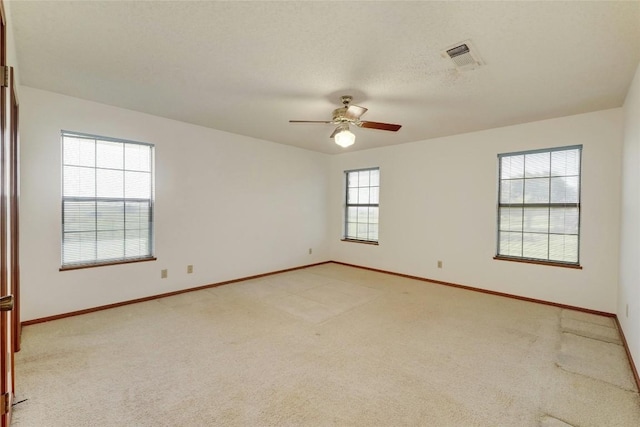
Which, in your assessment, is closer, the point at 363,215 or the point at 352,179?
the point at 363,215

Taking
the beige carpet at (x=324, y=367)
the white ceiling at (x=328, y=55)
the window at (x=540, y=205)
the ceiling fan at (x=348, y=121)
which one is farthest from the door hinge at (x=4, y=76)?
the window at (x=540, y=205)

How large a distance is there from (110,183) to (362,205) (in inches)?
168

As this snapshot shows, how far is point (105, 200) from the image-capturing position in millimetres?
3598

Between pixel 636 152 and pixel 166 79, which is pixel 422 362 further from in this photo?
pixel 166 79

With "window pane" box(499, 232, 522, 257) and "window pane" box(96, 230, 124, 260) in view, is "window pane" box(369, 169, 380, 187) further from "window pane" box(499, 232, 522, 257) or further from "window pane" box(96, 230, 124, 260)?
"window pane" box(96, 230, 124, 260)

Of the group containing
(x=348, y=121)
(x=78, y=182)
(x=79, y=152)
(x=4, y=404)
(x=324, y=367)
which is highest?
(x=348, y=121)

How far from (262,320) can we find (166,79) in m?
2.62

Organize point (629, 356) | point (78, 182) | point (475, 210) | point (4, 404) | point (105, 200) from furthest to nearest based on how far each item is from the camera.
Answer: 1. point (475, 210)
2. point (105, 200)
3. point (78, 182)
4. point (629, 356)
5. point (4, 404)

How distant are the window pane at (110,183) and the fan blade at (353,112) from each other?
9.58ft

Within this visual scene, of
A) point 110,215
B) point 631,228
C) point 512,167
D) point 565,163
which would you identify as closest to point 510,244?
point 512,167

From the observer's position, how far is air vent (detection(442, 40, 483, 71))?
215 cm

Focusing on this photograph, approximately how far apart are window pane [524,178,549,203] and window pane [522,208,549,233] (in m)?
0.14

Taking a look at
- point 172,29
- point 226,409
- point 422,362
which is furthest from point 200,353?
point 172,29

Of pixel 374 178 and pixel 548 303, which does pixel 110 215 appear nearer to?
pixel 374 178
